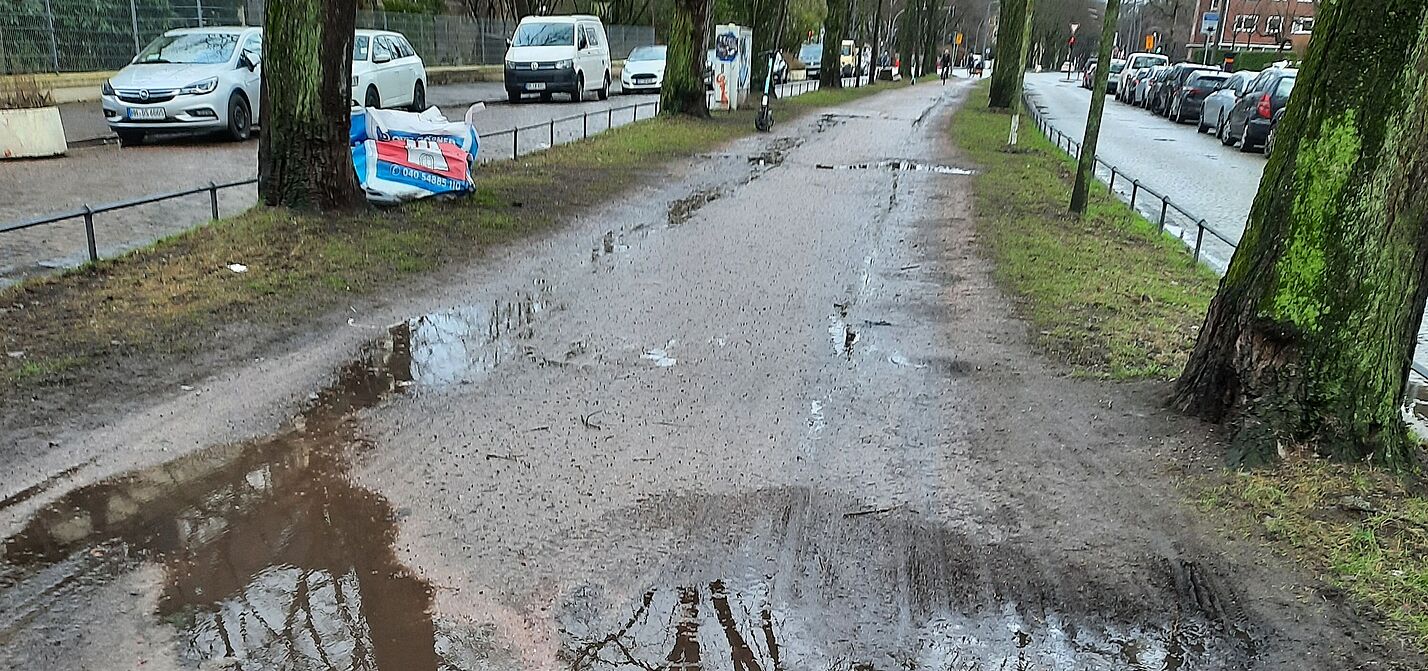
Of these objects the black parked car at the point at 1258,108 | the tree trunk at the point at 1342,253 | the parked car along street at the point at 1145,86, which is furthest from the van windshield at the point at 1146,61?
the tree trunk at the point at 1342,253

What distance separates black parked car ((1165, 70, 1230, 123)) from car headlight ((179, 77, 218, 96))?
76.6 feet

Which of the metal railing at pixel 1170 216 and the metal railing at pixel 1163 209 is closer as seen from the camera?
the metal railing at pixel 1163 209

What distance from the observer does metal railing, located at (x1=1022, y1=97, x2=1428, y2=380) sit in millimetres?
9336

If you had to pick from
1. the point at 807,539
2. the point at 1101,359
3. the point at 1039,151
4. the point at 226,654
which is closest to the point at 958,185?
the point at 1039,151

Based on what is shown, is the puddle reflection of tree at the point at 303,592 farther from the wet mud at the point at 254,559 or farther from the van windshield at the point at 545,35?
the van windshield at the point at 545,35

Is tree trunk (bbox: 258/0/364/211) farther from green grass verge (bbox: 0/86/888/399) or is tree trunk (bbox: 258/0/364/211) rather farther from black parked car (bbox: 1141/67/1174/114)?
black parked car (bbox: 1141/67/1174/114)

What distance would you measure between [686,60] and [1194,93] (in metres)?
14.8

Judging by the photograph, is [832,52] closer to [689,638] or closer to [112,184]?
[112,184]

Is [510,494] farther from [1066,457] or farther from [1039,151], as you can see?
[1039,151]

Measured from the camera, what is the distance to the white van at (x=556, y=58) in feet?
84.5

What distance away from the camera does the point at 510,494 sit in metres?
4.43

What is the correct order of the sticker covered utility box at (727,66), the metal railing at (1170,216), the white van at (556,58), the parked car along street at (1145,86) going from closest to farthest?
the metal railing at (1170,216) < the sticker covered utility box at (727,66) < the white van at (556,58) < the parked car along street at (1145,86)

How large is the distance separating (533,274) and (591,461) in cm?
381

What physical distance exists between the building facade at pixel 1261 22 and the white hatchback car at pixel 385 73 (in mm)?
64299
